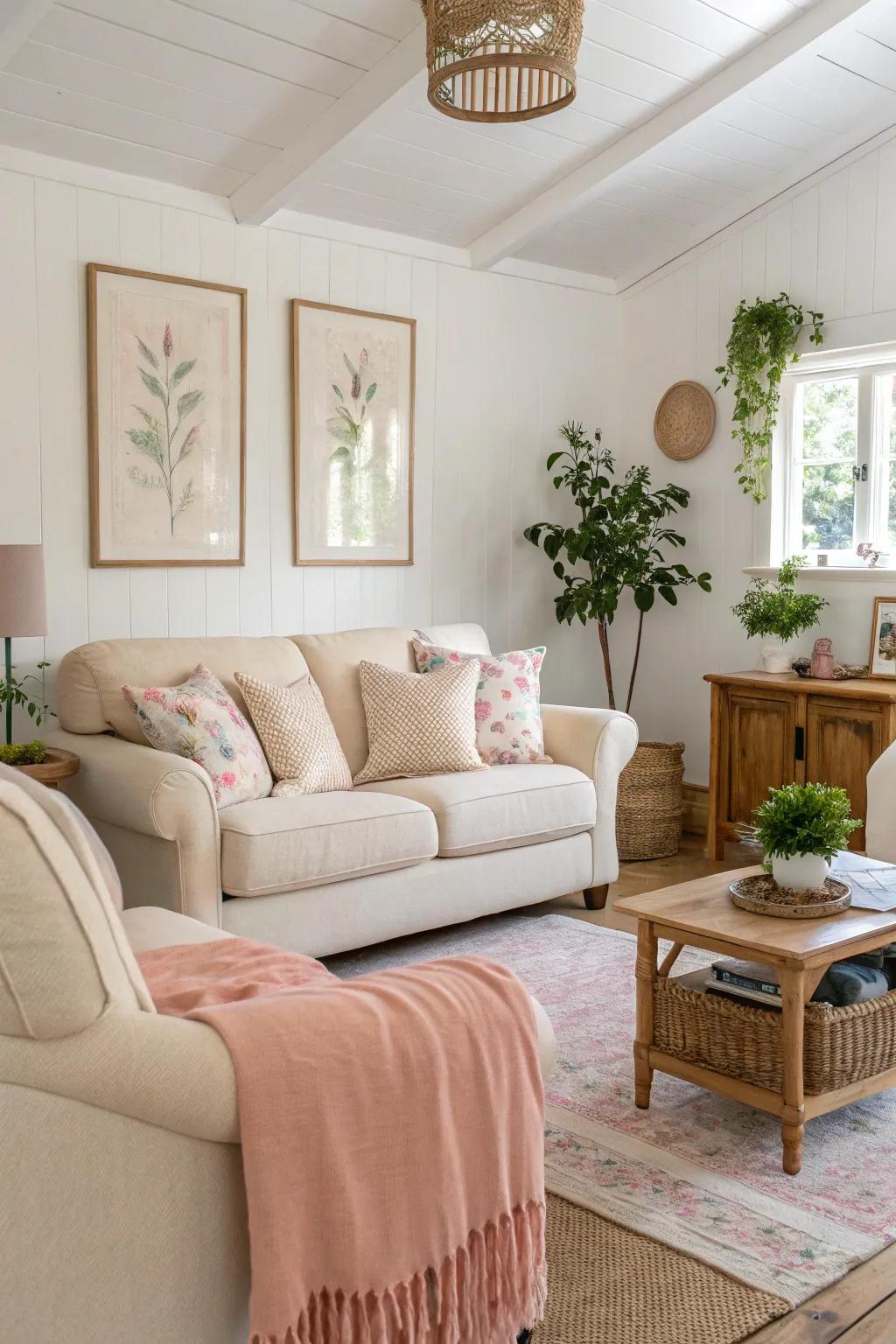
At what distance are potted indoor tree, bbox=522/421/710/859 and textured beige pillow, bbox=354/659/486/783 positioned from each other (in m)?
1.07

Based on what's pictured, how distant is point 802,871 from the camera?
2.61 metres

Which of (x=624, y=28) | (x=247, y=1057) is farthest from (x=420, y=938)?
(x=624, y=28)

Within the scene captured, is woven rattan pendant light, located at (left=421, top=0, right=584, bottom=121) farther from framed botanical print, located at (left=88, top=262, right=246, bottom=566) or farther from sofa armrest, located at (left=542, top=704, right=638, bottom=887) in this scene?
sofa armrest, located at (left=542, top=704, right=638, bottom=887)

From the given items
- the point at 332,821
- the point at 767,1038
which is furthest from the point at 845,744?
the point at 767,1038

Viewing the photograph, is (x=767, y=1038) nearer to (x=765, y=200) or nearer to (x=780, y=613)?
(x=780, y=613)

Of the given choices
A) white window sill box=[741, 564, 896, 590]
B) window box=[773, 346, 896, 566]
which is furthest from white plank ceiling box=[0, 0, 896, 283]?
white window sill box=[741, 564, 896, 590]

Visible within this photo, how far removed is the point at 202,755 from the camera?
3.41 meters

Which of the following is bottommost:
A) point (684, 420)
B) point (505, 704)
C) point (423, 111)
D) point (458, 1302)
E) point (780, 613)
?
point (458, 1302)

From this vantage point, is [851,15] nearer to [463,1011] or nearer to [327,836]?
[327,836]

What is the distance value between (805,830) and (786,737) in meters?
2.08

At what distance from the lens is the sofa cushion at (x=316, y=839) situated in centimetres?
318

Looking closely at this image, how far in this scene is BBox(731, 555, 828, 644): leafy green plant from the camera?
467 centimetres

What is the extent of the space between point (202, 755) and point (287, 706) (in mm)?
391

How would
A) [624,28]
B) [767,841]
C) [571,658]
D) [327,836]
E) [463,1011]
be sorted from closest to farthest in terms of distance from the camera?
[463,1011], [767,841], [327,836], [624,28], [571,658]
